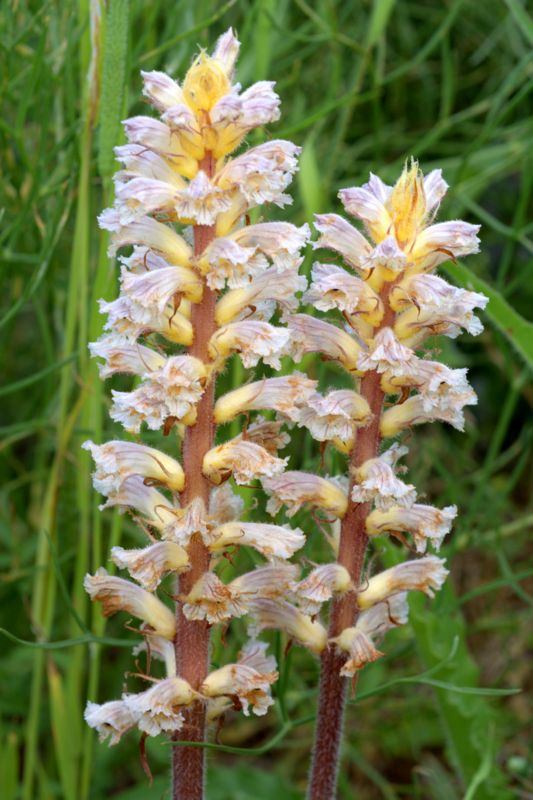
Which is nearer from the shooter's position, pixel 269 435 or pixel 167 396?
pixel 167 396

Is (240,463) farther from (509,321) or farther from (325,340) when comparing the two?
(509,321)

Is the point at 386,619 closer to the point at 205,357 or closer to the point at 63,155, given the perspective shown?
the point at 205,357

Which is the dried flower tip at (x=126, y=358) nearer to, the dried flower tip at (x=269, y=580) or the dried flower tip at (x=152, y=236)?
the dried flower tip at (x=152, y=236)

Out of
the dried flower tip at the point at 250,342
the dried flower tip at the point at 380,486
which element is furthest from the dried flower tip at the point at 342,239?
the dried flower tip at the point at 380,486

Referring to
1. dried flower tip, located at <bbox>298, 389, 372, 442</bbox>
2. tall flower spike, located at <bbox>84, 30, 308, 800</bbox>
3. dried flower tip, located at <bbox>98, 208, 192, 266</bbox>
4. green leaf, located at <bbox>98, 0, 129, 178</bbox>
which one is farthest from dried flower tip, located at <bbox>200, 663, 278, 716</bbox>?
green leaf, located at <bbox>98, 0, 129, 178</bbox>

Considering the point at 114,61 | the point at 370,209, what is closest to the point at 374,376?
the point at 370,209

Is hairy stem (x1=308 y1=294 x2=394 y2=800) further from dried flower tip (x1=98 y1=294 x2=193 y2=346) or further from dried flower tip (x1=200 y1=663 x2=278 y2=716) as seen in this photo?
dried flower tip (x1=98 y1=294 x2=193 y2=346)
